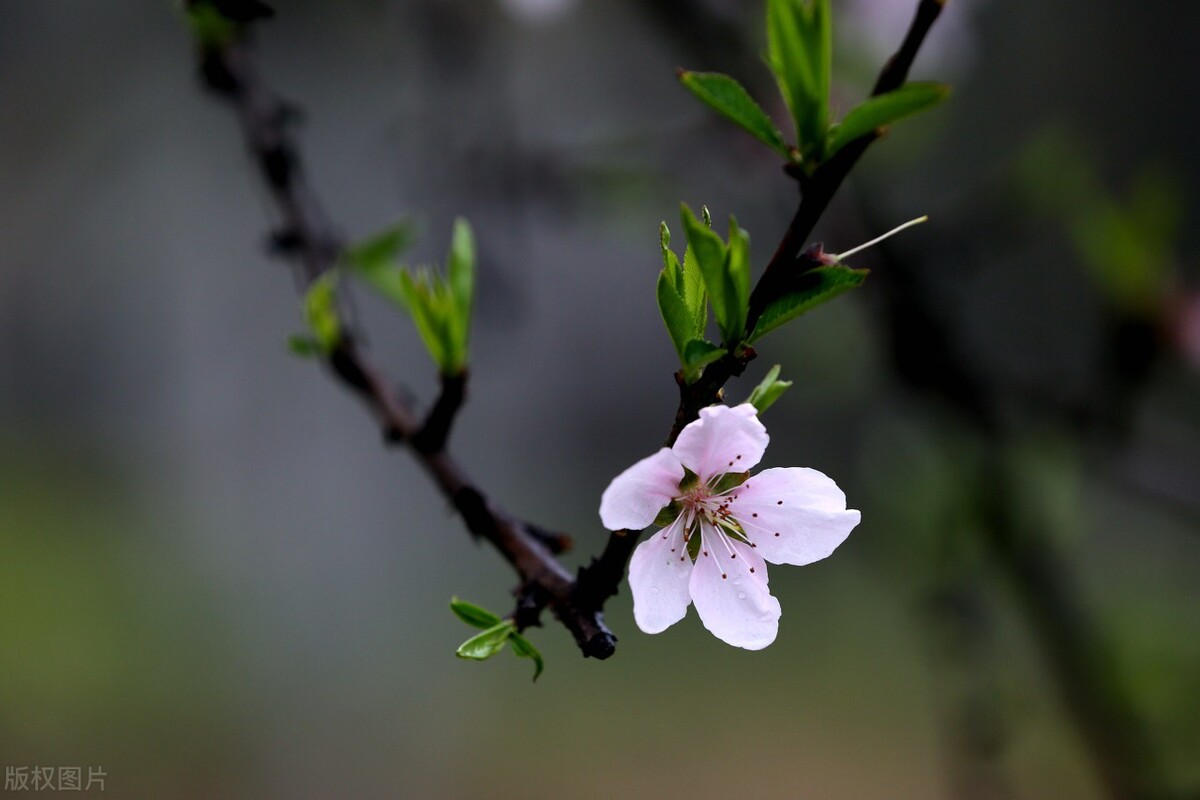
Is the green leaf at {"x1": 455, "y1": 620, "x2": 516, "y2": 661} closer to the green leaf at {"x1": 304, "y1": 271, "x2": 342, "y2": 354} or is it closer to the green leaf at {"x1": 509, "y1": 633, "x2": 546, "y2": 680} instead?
the green leaf at {"x1": 509, "y1": 633, "x2": 546, "y2": 680}

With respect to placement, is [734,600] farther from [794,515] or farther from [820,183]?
[820,183]

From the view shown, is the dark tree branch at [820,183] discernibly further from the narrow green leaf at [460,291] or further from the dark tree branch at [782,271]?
the narrow green leaf at [460,291]

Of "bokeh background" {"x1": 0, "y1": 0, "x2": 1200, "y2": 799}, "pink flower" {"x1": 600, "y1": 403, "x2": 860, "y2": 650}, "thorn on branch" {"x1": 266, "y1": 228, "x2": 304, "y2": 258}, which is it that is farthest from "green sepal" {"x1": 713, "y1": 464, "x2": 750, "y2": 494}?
"bokeh background" {"x1": 0, "y1": 0, "x2": 1200, "y2": 799}

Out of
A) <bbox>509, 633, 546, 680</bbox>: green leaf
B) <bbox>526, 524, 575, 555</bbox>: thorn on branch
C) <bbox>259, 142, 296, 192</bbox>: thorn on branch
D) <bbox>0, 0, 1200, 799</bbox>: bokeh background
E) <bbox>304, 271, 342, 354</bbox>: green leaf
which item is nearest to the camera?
<bbox>509, 633, 546, 680</bbox>: green leaf

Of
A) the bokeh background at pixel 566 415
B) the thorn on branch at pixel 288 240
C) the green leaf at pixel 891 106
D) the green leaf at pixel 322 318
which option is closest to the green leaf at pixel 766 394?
the green leaf at pixel 891 106

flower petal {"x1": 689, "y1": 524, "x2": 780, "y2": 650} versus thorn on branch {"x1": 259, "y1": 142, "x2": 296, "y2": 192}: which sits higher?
thorn on branch {"x1": 259, "y1": 142, "x2": 296, "y2": 192}
